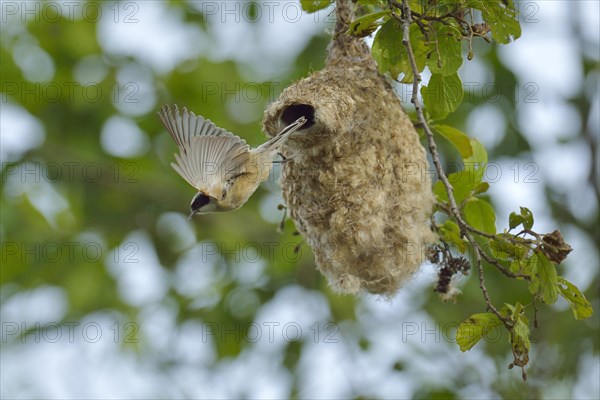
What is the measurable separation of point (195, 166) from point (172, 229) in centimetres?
411

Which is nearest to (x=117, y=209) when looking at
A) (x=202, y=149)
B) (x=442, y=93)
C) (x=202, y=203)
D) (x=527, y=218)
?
(x=202, y=203)

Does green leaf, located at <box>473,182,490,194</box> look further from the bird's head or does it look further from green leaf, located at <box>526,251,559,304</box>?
the bird's head

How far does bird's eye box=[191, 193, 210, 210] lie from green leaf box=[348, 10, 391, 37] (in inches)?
33.9

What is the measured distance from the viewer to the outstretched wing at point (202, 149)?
285cm

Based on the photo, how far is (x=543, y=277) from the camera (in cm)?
266

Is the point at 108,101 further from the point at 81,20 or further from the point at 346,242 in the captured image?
the point at 346,242

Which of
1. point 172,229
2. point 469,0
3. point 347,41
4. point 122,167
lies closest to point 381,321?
point 172,229

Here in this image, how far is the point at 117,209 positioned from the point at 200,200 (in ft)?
13.0

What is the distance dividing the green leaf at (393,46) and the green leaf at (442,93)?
0.08 metres

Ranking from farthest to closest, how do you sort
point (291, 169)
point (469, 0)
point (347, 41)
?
point (347, 41) → point (291, 169) → point (469, 0)

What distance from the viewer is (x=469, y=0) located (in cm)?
261

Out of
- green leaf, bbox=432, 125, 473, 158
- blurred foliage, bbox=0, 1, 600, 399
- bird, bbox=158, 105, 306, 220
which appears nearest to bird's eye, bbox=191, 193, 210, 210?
bird, bbox=158, 105, 306, 220

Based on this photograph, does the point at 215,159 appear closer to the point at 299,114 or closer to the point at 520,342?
the point at 299,114

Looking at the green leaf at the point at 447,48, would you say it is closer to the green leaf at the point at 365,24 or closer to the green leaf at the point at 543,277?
the green leaf at the point at 365,24
